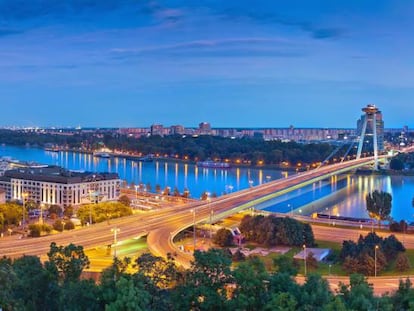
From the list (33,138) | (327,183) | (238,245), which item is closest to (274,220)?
(238,245)

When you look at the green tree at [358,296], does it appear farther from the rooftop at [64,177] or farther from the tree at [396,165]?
the tree at [396,165]

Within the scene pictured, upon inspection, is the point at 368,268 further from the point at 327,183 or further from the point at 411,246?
the point at 327,183

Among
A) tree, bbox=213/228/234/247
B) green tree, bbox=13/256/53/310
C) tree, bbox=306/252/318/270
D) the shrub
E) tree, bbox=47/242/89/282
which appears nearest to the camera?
green tree, bbox=13/256/53/310

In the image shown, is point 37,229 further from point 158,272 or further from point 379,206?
point 379,206

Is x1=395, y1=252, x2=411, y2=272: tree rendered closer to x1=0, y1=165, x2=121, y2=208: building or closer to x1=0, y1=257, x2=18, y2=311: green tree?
x1=0, y1=257, x2=18, y2=311: green tree

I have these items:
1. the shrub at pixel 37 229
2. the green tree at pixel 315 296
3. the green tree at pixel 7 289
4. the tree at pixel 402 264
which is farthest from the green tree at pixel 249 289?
the shrub at pixel 37 229

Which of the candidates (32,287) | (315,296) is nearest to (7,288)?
(32,287)

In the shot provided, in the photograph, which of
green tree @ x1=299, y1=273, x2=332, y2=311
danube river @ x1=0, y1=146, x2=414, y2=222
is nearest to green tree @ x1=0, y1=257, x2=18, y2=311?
green tree @ x1=299, y1=273, x2=332, y2=311
